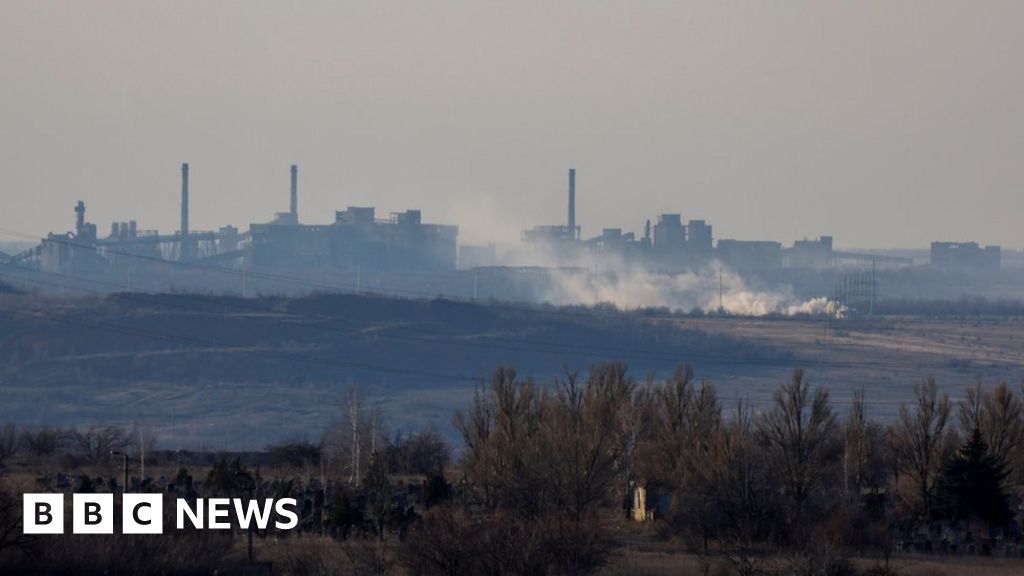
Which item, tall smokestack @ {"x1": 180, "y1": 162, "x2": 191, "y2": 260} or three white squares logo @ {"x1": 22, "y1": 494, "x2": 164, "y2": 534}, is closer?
three white squares logo @ {"x1": 22, "y1": 494, "x2": 164, "y2": 534}

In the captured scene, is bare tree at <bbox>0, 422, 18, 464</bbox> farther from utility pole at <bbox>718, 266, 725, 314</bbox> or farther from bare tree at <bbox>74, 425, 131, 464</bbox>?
utility pole at <bbox>718, 266, 725, 314</bbox>

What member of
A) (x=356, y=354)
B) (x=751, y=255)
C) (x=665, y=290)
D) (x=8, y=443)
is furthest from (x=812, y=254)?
(x=8, y=443)

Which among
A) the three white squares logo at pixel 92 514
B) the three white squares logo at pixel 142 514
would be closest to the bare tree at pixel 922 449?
the three white squares logo at pixel 142 514

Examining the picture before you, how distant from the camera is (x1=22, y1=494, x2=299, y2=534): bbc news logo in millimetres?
24531

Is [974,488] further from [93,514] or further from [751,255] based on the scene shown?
[751,255]

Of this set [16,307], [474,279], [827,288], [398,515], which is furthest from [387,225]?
[398,515]

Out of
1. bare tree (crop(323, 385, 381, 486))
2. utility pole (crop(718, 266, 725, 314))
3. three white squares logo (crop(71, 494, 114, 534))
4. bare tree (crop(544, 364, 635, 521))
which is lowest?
bare tree (crop(323, 385, 381, 486))

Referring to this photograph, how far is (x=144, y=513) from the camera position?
25.3m

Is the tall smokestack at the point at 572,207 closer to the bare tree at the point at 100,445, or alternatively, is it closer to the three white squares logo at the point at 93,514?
the bare tree at the point at 100,445

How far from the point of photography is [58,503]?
25.8 m

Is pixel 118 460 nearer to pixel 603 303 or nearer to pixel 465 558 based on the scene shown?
pixel 465 558

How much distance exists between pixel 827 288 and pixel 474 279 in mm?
22540

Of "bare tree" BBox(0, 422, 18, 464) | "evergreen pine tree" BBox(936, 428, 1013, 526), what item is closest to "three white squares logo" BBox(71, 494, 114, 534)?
"bare tree" BBox(0, 422, 18, 464)

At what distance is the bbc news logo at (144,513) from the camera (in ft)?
80.5
